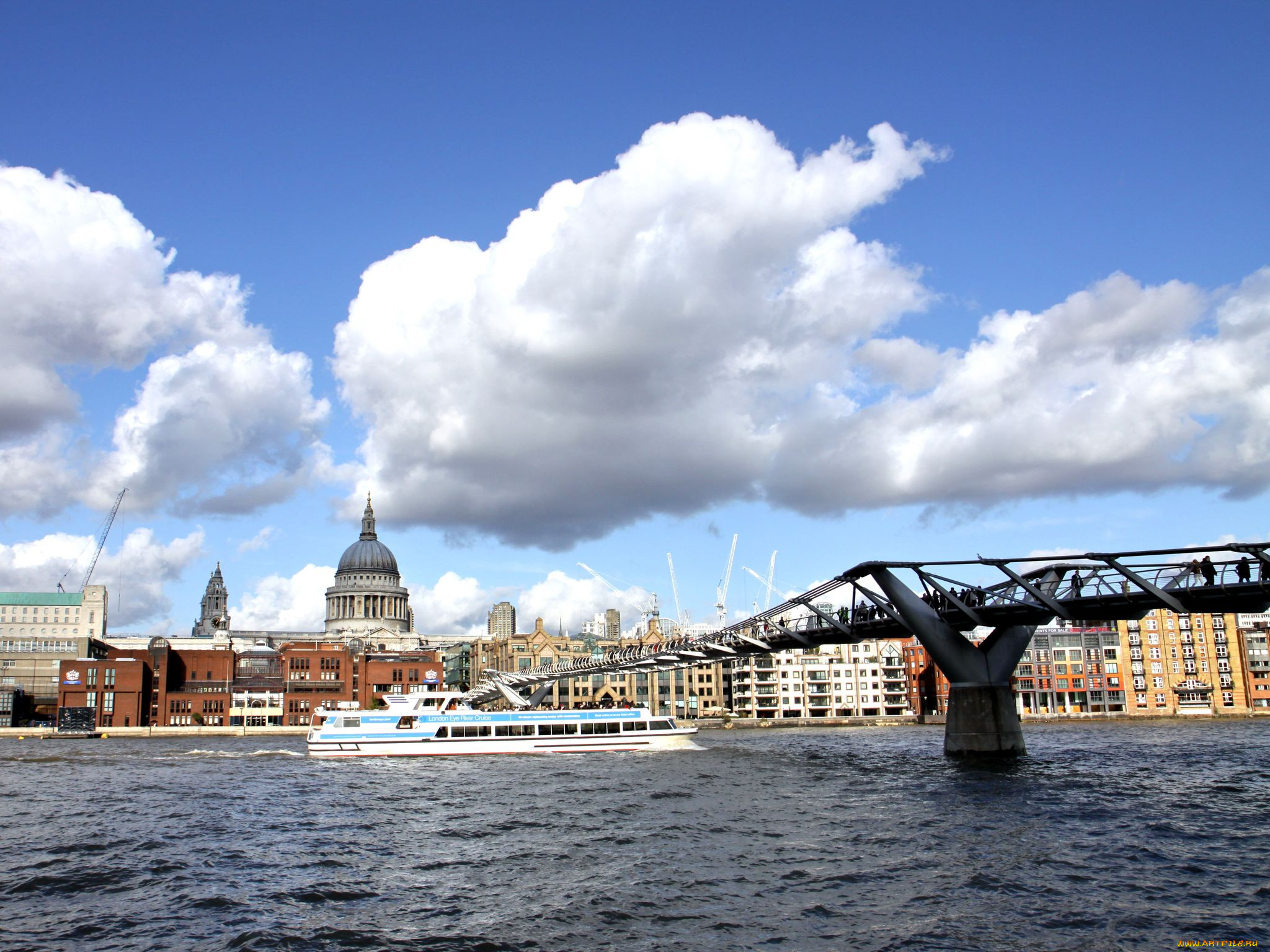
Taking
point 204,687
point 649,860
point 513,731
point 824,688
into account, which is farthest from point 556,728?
point 204,687

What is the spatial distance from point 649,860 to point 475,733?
212 ft

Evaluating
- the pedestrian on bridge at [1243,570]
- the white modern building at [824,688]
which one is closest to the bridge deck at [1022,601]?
the pedestrian on bridge at [1243,570]

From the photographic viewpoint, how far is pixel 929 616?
84125 mm

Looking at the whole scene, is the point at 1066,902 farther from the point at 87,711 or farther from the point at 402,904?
the point at 87,711

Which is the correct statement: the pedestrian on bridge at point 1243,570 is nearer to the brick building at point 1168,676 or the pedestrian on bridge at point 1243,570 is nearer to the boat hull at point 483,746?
the boat hull at point 483,746

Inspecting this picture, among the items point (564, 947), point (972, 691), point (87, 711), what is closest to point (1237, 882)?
point (564, 947)

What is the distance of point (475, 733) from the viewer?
333ft

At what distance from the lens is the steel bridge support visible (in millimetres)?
82688

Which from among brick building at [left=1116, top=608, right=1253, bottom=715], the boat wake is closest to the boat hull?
the boat wake

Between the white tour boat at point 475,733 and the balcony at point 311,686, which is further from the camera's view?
the balcony at point 311,686

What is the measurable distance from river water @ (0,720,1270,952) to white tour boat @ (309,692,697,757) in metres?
21.9

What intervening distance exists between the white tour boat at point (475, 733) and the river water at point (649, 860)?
71.9 feet

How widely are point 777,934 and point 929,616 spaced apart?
5937cm

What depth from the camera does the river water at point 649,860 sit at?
2884 centimetres
